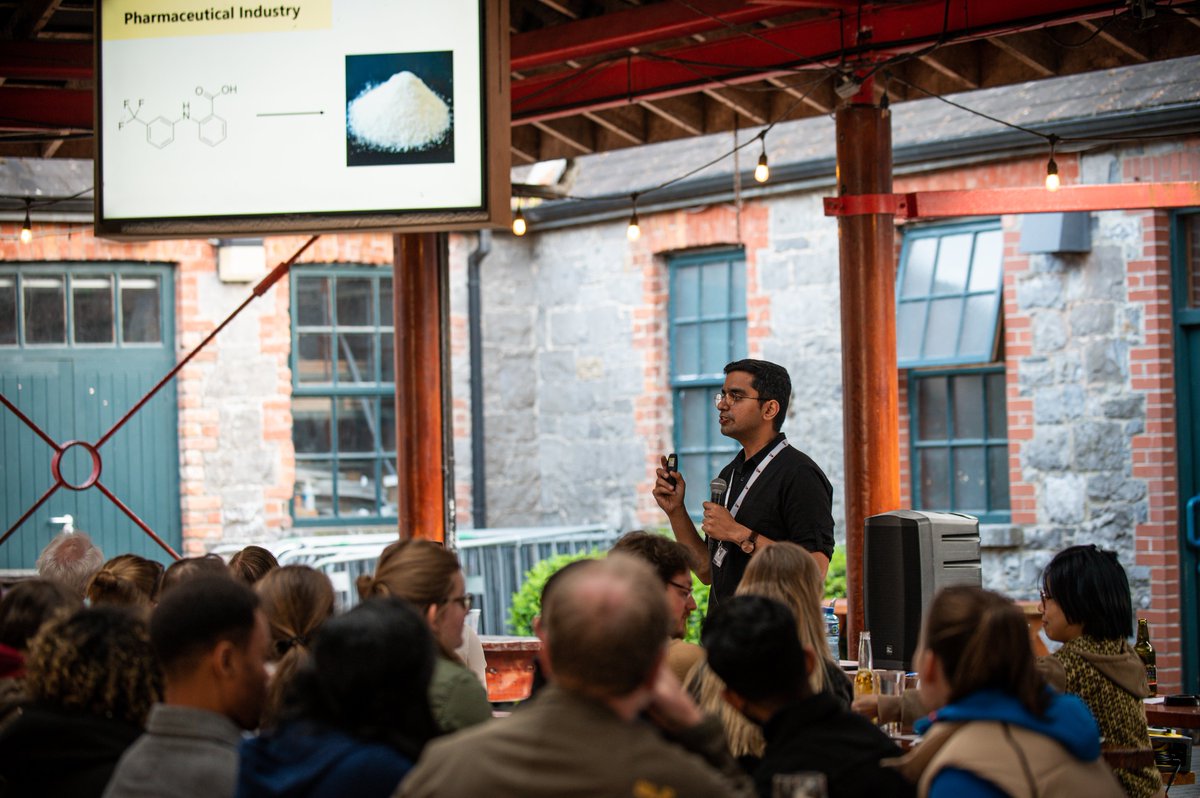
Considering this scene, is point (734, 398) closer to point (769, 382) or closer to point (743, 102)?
point (769, 382)

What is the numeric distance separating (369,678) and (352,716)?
0.07m

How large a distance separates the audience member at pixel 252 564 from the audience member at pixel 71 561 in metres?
0.88

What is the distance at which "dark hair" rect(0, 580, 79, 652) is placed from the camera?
11.5ft

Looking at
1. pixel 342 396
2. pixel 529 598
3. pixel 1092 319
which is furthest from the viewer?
pixel 342 396

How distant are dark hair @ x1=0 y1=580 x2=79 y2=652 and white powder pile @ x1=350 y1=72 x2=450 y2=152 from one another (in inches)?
77.0

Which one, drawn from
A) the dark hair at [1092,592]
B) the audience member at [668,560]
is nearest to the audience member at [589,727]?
the audience member at [668,560]

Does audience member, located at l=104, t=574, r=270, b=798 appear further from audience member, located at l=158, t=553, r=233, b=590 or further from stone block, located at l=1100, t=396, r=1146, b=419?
stone block, located at l=1100, t=396, r=1146, b=419

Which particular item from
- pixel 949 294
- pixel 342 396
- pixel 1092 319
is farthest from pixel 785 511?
pixel 342 396

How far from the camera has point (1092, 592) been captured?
422cm

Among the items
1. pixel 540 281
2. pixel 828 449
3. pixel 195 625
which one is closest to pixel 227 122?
pixel 195 625

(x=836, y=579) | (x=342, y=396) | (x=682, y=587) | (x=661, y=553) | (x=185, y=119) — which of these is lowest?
(x=836, y=579)

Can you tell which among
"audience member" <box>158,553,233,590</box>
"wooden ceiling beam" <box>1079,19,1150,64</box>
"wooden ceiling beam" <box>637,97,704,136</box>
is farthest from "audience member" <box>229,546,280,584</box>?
"wooden ceiling beam" <box>1079,19,1150,64</box>

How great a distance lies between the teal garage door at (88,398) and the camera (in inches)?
438

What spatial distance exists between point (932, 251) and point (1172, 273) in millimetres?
1589
